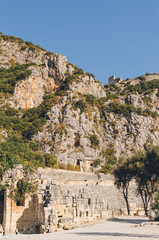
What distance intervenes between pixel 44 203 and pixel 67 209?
7.55ft

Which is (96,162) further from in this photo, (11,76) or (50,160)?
(11,76)

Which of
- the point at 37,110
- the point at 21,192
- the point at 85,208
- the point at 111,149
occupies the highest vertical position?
the point at 37,110

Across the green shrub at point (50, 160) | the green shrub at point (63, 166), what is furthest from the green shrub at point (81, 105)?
the green shrub at point (50, 160)

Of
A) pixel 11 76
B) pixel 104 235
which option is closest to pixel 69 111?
pixel 11 76

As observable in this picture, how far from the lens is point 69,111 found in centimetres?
6581

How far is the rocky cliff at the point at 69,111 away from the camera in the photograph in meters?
60.7

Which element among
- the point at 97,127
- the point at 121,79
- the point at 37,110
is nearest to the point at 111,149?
the point at 97,127

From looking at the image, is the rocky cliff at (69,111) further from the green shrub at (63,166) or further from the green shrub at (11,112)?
the green shrub at (63,166)

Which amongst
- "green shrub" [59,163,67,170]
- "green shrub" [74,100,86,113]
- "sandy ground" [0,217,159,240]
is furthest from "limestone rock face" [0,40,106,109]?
"sandy ground" [0,217,159,240]

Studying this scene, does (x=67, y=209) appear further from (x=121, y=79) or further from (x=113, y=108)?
(x=121, y=79)

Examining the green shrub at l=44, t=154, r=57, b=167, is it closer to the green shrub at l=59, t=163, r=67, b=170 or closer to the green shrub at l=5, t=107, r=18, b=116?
the green shrub at l=59, t=163, r=67, b=170

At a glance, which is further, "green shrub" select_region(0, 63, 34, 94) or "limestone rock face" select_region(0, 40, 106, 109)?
"limestone rock face" select_region(0, 40, 106, 109)

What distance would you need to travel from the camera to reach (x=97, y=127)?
6950 centimetres

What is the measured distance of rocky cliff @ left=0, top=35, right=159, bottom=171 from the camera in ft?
199
